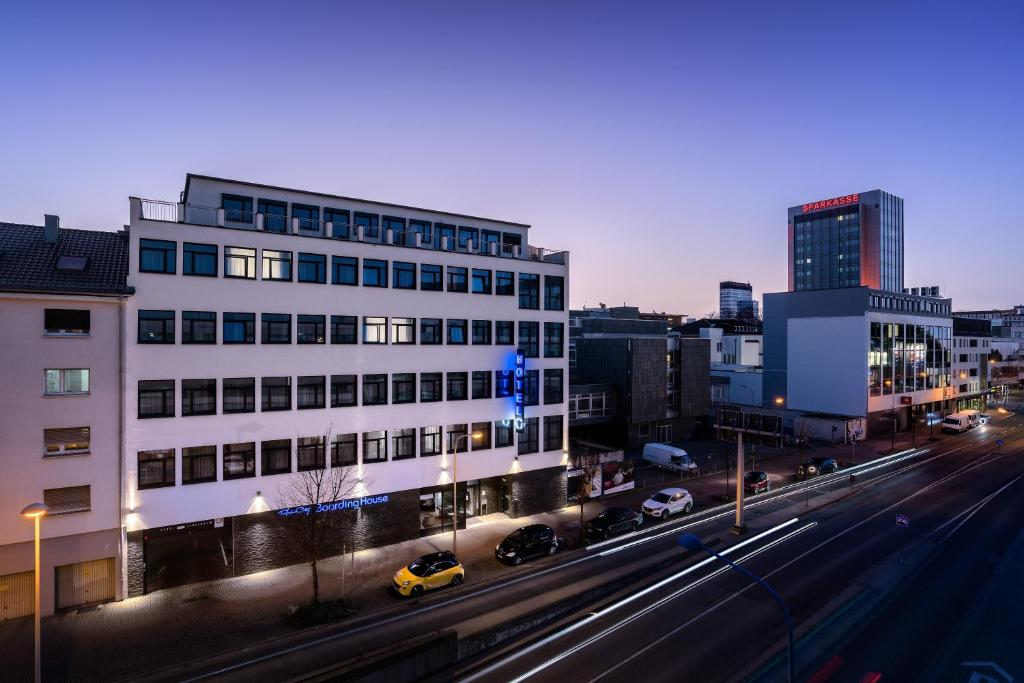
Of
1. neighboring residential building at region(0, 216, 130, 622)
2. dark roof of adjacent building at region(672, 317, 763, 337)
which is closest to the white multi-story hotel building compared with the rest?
neighboring residential building at region(0, 216, 130, 622)

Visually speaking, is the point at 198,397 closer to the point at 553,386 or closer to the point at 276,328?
the point at 276,328

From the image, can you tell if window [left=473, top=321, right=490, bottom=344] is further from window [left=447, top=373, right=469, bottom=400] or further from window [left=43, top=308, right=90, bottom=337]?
window [left=43, top=308, right=90, bottom=337]

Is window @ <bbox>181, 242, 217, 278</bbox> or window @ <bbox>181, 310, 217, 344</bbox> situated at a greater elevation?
window @ <bbox>181, 242, 217, 278</bbox>

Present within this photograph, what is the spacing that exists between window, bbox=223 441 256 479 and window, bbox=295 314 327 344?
6.27 m

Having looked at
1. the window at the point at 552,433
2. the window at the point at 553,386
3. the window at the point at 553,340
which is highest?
the window at the point at 553,340

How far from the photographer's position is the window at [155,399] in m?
26.1

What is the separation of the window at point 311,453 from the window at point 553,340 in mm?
16927

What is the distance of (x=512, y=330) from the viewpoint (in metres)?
37.7

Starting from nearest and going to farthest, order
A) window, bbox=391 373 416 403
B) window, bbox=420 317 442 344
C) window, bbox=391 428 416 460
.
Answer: window, bbox=391 428 416 460, window, bbox=391 373 416 403, window, bbox=420 317 442 344

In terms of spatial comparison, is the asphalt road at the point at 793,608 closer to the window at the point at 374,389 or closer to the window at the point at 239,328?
the window at the point at 374,389

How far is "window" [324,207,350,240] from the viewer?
34.1m

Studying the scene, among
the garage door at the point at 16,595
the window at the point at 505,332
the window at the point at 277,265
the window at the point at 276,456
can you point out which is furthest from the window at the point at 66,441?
the window at the point at 505,332

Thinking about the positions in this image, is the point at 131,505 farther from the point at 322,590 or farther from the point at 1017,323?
the point at 1017,323

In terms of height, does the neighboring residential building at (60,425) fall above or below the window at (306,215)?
below
